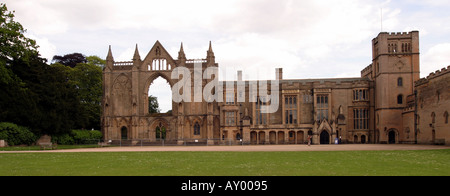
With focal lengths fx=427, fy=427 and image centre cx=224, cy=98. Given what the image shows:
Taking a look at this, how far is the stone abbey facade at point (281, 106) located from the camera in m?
55.5

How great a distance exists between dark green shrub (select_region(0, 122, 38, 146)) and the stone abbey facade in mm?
16352

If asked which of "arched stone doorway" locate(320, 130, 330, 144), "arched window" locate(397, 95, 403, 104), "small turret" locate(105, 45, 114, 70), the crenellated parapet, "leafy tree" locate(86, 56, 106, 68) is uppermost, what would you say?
"leafy tree" locate(86, 56, 106, 68)

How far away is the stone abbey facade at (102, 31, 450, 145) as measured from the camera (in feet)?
182

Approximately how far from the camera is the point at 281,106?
60531 millimetres

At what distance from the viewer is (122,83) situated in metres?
63.2

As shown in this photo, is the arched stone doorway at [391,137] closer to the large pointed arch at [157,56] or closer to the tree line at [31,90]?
the large pointed arch at [157,56]

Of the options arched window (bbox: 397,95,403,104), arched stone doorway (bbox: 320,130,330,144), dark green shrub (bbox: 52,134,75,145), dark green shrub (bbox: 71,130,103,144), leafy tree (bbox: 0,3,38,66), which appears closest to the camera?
leafy tree (bbox: 0,3,38,66)

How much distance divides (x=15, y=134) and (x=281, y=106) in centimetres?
3403

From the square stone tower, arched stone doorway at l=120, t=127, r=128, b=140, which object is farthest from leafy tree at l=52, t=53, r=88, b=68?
the square stone tower

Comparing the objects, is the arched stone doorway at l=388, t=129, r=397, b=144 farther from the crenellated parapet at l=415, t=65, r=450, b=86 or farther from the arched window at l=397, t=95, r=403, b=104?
the crenellated parapet at l=415, t=65, r=450, b=86

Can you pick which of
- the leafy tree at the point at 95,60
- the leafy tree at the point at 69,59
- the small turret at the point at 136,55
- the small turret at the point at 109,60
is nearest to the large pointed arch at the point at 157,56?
the small turret at the point at 136,55
